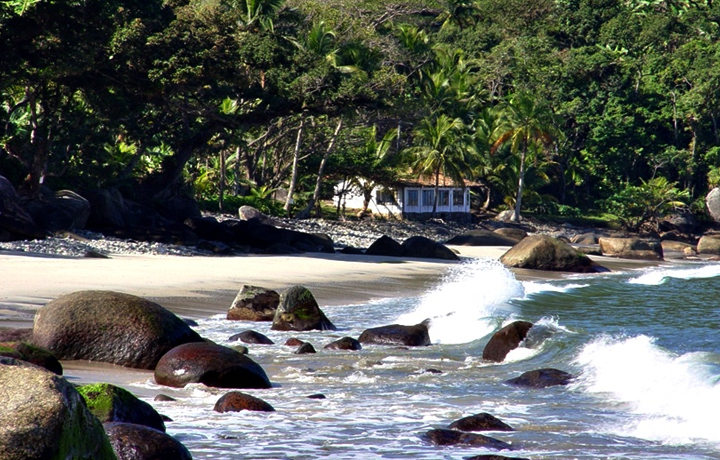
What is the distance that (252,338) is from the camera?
12320 millimetres

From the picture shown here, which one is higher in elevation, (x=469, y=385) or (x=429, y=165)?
(x=429, y=165)

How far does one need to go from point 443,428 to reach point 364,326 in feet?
23.7

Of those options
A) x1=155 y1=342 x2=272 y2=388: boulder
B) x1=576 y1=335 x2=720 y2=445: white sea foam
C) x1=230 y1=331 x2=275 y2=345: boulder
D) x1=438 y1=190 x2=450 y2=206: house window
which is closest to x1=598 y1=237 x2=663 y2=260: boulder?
x1=438 y1=190 x2=450 y2=206: house window

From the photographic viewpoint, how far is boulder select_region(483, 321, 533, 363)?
39.1 feet

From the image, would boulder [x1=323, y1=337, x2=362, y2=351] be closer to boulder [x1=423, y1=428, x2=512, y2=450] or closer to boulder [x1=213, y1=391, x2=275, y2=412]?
boulder [x1=213, y1=391, x2=275, y2=412]

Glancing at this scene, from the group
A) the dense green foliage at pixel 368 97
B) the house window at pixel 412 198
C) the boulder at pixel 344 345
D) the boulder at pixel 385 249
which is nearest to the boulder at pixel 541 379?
the boulder at pixel 344 345

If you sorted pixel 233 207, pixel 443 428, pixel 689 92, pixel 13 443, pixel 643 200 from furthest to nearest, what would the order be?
pixel 689 92 < pixel 643 200 < pixel 233 207 < pixel 443 428 < pixel 13 443

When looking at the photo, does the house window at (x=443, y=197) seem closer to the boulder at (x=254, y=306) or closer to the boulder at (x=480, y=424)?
the boulder at (x=254, y=306)

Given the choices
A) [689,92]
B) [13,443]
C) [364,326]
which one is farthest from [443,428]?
[689,92]

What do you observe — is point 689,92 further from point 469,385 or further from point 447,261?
point 469,385

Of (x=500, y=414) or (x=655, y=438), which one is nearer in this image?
(x=655, y=438)

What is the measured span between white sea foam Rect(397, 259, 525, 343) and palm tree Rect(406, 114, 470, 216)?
26023 millimetres

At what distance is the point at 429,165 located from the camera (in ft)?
167

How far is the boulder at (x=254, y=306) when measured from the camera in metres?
15.0
